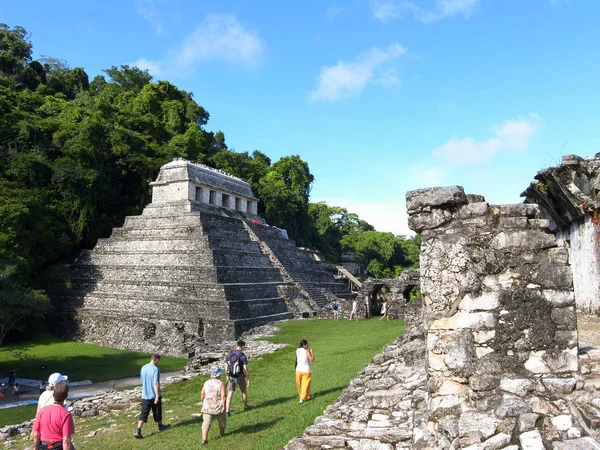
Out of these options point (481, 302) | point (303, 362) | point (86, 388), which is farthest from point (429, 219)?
point (86, 388)

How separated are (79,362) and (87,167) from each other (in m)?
15.3

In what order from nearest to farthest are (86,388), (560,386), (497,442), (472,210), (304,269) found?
(497,442) → (560,386) → (472,210) → (86,388) → (304,269)

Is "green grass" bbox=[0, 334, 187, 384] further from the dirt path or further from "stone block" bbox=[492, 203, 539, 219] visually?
"stone block" bbox=[492, 203, 539, 219]

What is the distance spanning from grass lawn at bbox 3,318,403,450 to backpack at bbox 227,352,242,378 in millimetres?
661

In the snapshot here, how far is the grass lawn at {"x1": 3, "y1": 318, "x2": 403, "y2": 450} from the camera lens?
6441mm

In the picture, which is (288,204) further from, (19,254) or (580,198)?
(580,198)

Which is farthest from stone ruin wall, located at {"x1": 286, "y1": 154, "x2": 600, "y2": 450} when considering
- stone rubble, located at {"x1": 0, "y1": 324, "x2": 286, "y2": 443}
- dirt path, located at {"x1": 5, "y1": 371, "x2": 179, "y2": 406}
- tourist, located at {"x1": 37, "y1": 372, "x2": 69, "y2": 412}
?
dirt path, located at {"x1": 5, "y1": 371, "x2": 179, "y2": 406}

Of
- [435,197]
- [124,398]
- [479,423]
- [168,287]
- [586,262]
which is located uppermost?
[435,197]

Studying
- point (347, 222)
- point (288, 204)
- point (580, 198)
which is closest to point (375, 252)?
point (347, 222)

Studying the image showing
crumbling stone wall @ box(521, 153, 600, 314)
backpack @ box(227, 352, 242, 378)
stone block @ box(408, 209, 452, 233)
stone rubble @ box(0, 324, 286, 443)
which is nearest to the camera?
stone block @ box(408, 209, 452, 233)

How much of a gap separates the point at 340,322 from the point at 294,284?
6198 mm

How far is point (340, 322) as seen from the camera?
20.9 m

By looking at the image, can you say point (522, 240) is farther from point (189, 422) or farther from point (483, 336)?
point (189, 422)

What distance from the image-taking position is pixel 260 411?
7.63 meters
